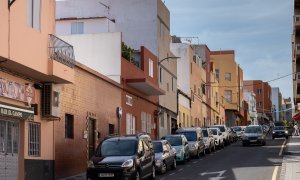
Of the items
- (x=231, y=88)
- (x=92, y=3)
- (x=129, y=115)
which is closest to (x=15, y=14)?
(x=129, y=115)

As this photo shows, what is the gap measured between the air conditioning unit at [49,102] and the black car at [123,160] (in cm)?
223

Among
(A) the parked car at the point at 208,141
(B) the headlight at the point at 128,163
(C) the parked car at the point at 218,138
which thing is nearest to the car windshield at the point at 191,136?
(A) the parked car at the point at 208,141

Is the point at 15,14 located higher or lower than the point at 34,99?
higher

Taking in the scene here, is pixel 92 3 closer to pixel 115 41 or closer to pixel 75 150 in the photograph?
pixel 115 41

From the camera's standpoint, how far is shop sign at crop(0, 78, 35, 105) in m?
18.9

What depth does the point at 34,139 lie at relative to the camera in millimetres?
21750

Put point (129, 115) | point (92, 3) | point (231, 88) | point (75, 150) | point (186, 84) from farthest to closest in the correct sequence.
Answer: point (231, 88) < point (186, 84) < point (92, 3) < point (129, 115) < point (75, 150)

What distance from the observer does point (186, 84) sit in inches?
2424

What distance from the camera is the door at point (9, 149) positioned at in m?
19.4

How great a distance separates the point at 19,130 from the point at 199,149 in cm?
1729

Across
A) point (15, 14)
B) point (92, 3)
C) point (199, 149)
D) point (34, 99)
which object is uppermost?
point (92, 3)

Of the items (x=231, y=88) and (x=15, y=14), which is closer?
(x=15, y=14)

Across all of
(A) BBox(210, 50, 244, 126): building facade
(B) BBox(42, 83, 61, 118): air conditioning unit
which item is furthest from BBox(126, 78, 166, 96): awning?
(A) BBox(210, 50, 244, 126): building facade

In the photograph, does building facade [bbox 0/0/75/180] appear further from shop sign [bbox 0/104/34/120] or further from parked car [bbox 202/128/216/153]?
parked car [bbox 202/128/216/153]
